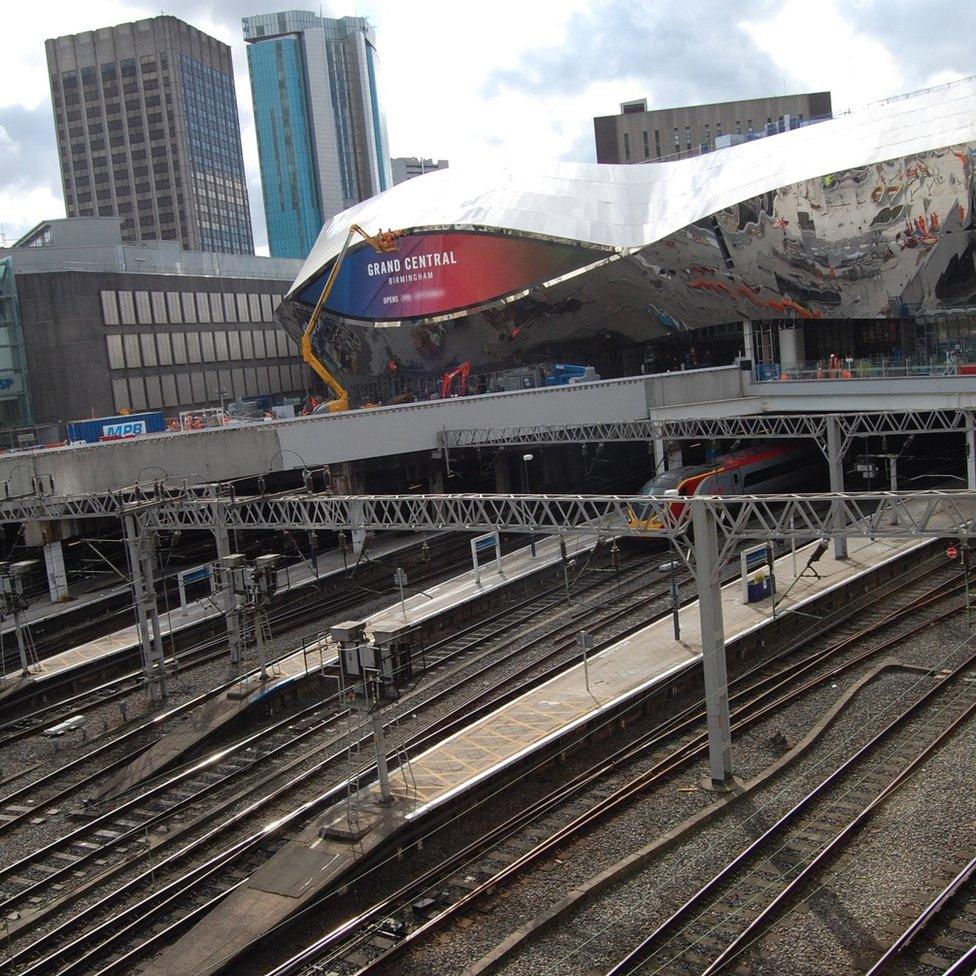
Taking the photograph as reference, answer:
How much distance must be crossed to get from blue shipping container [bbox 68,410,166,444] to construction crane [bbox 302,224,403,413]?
32.6 feet

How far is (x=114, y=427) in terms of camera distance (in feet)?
157

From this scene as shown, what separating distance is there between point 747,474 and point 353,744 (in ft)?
87.3

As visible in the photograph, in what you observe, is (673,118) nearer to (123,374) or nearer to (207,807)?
(123,374)

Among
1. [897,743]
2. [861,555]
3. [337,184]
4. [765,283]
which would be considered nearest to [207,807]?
[897,743]

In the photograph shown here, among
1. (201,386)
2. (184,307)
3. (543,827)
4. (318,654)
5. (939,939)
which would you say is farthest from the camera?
(201,386)

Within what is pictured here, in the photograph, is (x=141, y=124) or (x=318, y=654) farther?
(x=141, y=124)

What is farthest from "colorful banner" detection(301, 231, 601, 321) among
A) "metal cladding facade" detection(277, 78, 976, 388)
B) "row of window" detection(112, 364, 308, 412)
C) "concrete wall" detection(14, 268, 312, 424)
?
"row of window" detection(112, 364, 308, 412)

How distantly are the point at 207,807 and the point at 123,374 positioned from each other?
50.0 meters

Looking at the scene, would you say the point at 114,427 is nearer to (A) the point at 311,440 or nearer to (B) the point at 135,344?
(A) the point at 311,440

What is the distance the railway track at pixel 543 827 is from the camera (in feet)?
45.7

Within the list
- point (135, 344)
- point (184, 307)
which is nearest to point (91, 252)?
point (184, 307)

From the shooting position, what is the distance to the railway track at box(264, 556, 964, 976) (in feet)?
45.7

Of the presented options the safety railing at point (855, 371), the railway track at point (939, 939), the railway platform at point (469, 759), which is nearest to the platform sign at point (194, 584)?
the railway platform at point (469, 759)

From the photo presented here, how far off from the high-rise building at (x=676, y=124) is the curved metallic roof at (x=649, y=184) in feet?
212
